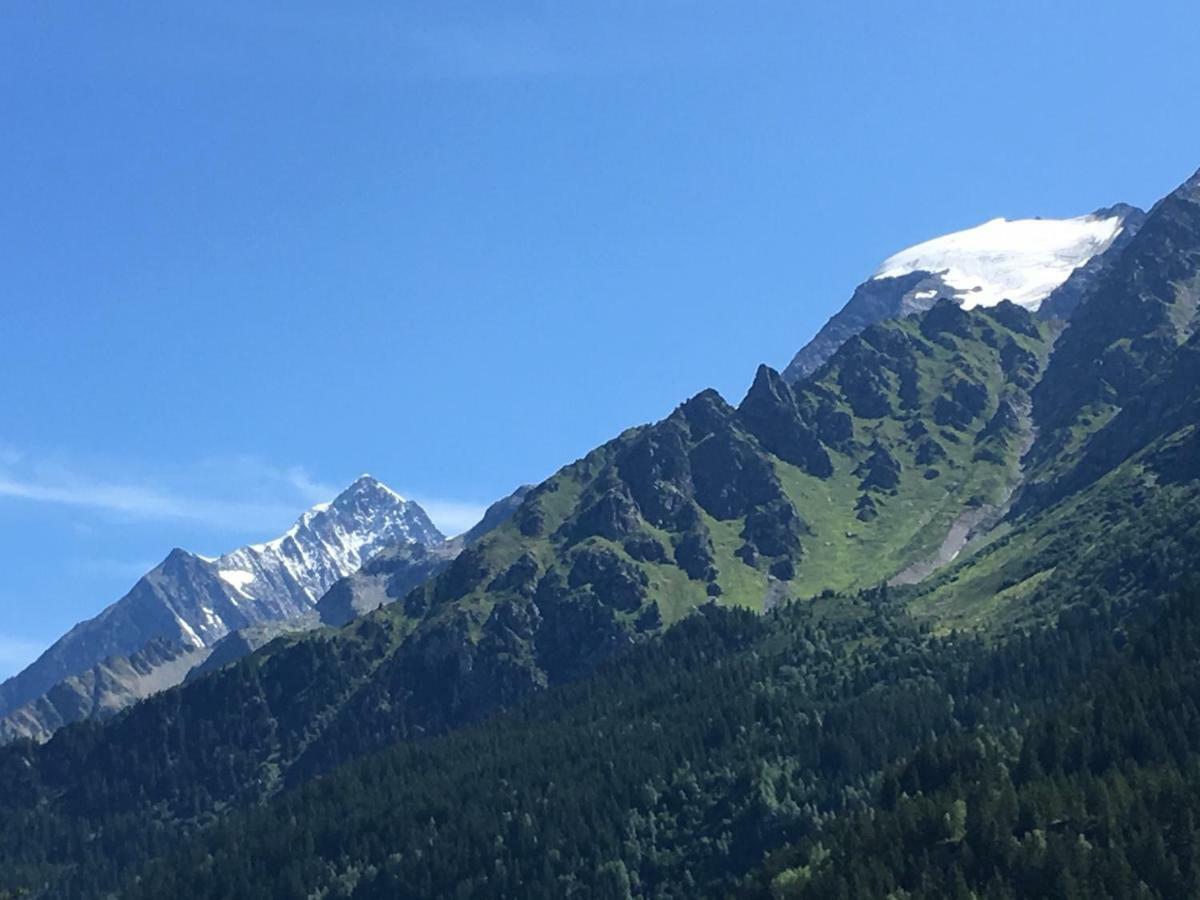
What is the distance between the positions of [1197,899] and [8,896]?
144953 millimetres

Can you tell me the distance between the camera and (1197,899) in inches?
7864

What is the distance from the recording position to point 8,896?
7077 inches

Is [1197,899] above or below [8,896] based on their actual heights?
below

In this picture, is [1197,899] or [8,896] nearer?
[8,896]
